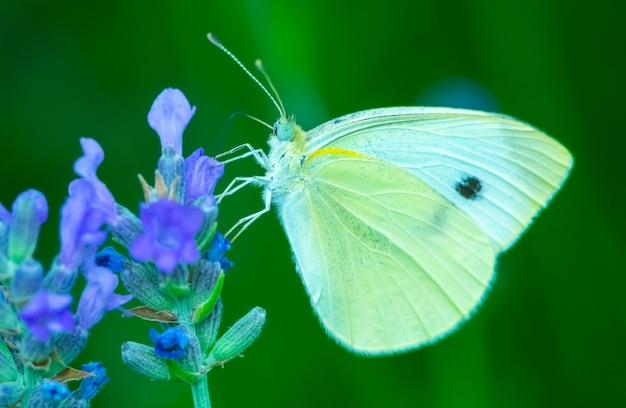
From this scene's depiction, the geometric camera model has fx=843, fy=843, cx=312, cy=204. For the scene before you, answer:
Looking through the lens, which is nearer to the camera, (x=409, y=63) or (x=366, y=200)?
(x=366, y=200)

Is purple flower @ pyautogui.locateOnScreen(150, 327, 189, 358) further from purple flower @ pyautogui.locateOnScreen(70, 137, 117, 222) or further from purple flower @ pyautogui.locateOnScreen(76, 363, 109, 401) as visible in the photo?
purple flower @ pyautogui.locateOnScreen(70, 137, 117, 222)

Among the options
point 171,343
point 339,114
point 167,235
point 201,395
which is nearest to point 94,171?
point 167,235

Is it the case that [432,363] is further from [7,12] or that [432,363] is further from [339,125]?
[7,12]

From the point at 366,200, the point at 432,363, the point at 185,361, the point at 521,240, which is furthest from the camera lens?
the point at 521,240

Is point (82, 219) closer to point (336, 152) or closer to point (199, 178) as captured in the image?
point (199, 178)

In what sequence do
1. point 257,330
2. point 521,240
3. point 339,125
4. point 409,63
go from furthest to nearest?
point 409,63, point 521,240, point 339,125, point 257,330

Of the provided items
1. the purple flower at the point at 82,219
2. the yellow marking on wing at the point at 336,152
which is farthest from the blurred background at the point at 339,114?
the purple flower at the point at 82,219

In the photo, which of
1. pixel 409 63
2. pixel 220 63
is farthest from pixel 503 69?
pixel 220 63

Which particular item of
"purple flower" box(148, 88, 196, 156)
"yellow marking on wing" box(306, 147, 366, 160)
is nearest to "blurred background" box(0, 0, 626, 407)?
"yellow marking on wing" box(306, 147, 366, 160)
